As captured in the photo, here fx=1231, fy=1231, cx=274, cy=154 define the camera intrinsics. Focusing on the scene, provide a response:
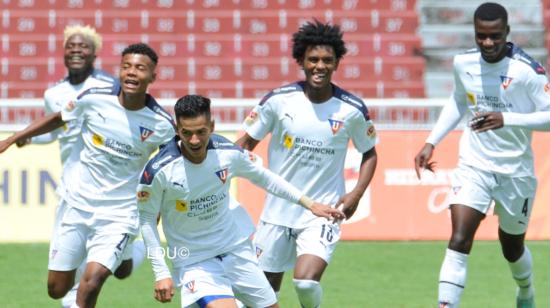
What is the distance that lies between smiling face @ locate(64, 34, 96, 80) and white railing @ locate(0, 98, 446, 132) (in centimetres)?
385

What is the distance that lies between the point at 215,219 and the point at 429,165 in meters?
2.15

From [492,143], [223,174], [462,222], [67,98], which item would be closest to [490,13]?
[492,143]

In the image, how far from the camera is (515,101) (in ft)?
27.0

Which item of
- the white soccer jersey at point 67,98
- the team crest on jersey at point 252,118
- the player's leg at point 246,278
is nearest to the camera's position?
the player's leg at point 246,278

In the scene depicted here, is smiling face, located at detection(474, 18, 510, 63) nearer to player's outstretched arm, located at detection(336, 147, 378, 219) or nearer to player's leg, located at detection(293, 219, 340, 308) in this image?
player's outstretched arm, located at detection(336, 147, 378, 219)

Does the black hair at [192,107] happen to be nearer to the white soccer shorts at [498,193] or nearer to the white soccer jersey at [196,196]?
the white soccer jersey at [196,196]

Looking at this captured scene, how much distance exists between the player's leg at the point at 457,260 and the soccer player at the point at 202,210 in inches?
52.8

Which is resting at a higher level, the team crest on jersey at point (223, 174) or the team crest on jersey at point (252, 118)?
the team crest on jersey at point (252, 118)

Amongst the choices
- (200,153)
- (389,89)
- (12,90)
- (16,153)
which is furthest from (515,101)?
(12,90)

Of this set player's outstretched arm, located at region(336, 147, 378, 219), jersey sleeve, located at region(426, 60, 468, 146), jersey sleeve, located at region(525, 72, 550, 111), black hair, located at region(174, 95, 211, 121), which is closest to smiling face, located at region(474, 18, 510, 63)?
jersey sleeve, located at region(525, 72, 550, 111)

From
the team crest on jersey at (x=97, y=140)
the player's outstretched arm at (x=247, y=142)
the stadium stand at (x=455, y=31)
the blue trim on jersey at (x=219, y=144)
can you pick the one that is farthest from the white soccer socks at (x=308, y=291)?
the stadium stand at (x=455, y=31)

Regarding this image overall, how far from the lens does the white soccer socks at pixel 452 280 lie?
801 centimetres

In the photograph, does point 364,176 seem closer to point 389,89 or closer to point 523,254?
point 523,254

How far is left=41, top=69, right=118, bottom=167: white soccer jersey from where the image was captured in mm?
9641
